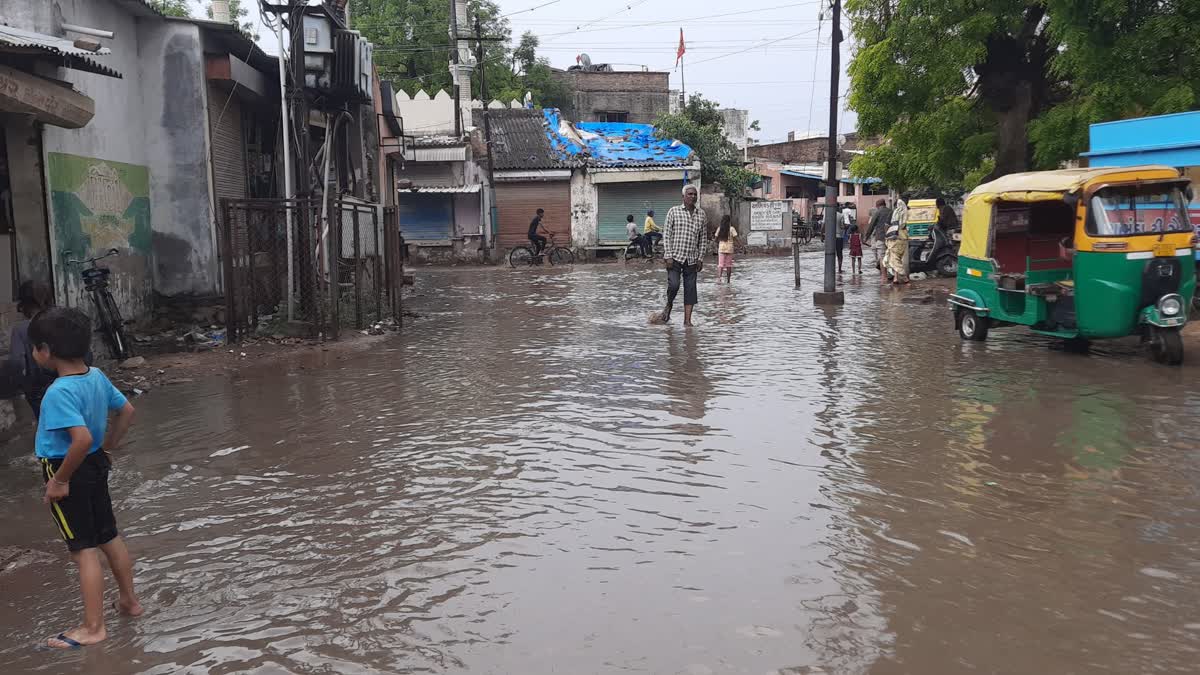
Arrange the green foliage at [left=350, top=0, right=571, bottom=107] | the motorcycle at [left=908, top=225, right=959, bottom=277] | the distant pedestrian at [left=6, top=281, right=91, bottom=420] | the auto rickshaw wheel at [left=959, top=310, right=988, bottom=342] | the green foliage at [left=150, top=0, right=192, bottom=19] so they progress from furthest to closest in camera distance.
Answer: the green foliage at [left=350, top=0, right=571, bottom=107]
the green foliage at [left=150, top=0, right=192, bottom=19]
the motorcycle at [left=908, top=225, right=959, bottom=277]
the auto rickshaw wheel at [left=959, top=310, right=988, bottom=342]
the distant pedestrian at [left=6, top=281, right=91, bottom=420]

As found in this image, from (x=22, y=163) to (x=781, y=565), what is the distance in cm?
872

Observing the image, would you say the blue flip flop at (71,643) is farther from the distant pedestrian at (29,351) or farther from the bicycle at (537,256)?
the bicycle at (537,256)

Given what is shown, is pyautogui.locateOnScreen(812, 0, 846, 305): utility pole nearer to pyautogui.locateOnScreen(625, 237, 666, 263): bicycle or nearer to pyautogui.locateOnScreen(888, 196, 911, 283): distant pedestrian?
pyautogui.locateOnScreen(888, 196, 911, 283): distant pedestrian

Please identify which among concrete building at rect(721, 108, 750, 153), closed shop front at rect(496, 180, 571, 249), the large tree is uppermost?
concrete building at rect(721, 108, 750, 153)

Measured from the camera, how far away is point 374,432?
7.25m

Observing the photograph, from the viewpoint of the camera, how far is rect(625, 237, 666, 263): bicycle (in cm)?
3079

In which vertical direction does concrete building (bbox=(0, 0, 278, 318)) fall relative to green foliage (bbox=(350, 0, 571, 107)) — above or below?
below

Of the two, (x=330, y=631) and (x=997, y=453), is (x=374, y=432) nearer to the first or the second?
(x=330, y=631)

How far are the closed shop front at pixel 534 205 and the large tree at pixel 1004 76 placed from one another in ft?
54.1

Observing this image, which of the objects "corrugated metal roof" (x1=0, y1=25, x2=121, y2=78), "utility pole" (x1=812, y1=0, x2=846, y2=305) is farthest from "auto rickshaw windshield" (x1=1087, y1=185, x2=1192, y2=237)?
"corrugated metal roof" (x1=0, y1=25, x2=121, y2=78)

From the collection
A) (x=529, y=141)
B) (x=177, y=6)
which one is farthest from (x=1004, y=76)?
(x=177, y=6)

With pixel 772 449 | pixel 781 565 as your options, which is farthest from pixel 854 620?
pixel 772 449

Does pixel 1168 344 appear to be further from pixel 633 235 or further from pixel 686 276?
pixel 633 235

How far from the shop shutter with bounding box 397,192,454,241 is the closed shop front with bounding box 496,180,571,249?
203 cm
